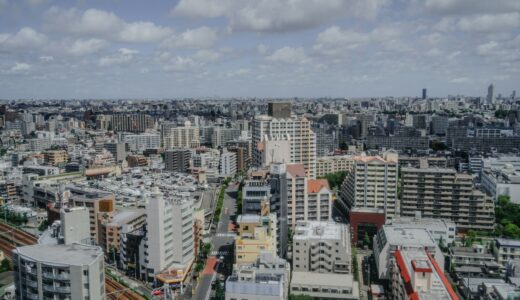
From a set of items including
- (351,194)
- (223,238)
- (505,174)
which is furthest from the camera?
(505,174)

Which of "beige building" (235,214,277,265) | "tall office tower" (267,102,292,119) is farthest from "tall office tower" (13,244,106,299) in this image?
"tall office tower" (267,102,292,119)

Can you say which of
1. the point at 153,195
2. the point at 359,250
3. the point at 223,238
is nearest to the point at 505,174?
the point at 359,250

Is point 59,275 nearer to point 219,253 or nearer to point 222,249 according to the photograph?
point 219,253

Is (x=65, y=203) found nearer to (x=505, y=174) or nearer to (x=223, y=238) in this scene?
(x=223, y=238)

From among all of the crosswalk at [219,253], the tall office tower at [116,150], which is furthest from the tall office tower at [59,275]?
the tall office tower at [116,150]

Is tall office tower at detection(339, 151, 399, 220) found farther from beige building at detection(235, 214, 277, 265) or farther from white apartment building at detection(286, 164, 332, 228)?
beige building at detection(235, 214, 277, 265)

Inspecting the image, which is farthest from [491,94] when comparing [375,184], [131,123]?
[375,184]
